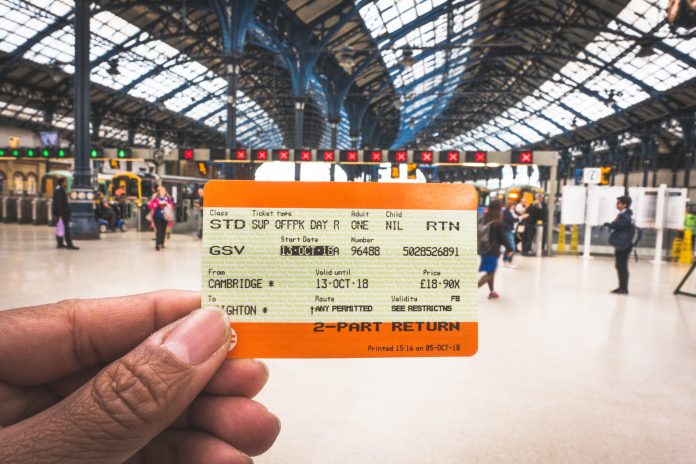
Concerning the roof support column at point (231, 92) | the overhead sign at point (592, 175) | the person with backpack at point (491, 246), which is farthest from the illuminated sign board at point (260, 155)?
the person with backpack at point (491, 246)

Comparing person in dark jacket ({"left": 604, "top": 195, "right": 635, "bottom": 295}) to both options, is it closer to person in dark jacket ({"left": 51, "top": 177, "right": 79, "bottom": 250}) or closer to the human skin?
the human skin

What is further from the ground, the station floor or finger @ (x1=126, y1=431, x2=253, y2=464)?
finger @ (x1=126, y1=431, x2=253, y2=464)

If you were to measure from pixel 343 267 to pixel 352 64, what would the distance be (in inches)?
700

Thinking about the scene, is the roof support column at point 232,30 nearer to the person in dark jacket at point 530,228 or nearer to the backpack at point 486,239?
the person in dark jacket at point 530,228

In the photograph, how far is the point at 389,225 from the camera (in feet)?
3.11

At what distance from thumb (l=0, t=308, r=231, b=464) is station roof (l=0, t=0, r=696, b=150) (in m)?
15.4

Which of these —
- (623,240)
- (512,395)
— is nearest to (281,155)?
(623,240)

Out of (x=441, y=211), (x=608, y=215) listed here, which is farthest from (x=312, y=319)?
(x=608, y=215)

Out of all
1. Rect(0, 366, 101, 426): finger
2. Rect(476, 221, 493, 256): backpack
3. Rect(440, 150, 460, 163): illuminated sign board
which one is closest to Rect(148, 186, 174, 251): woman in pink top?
Rect(476, 221, 493, 256): backpack

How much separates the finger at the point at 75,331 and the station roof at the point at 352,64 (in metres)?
15.4

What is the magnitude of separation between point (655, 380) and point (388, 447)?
2366 mm

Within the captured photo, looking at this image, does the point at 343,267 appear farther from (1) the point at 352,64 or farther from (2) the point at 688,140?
(2) the point at 688,140

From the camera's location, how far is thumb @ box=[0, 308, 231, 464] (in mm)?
776

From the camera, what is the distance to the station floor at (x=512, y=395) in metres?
2.16
